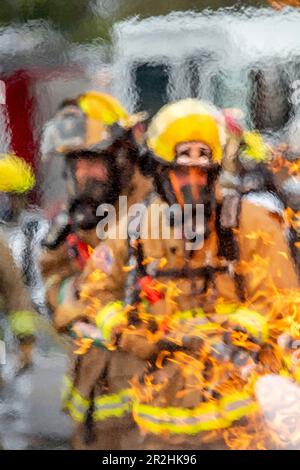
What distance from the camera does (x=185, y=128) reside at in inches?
80.6

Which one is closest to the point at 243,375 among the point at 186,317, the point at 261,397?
the point at 261,397

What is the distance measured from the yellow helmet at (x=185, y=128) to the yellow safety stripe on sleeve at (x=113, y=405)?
723mm

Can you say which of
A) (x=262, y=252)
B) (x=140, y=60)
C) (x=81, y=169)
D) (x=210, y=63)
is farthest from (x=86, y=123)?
(x=262, y=252)

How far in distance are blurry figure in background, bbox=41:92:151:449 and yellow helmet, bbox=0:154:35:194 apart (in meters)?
0.14

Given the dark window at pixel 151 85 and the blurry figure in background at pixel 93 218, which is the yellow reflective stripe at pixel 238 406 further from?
the dark window at pixel 151 85

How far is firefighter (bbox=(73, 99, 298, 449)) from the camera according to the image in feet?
6.80

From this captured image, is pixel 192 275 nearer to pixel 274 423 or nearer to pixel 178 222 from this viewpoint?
pixel 178 222

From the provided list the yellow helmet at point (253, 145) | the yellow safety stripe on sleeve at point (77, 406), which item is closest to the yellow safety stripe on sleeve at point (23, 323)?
the yellow safety stripe on sleeve at point (77, 406)

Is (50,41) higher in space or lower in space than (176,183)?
higher

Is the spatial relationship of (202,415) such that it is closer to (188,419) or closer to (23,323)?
(188,419)

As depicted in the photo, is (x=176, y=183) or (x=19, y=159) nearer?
(x=176, y=183)
